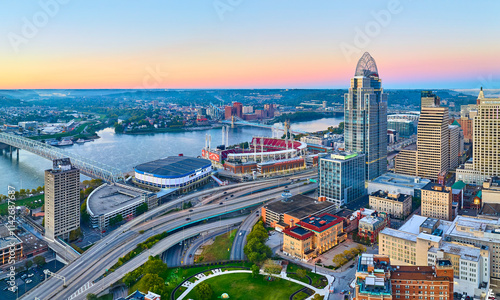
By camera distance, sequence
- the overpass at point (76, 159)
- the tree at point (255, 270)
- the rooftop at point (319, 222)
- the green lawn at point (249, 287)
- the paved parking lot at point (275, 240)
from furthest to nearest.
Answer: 1. the overpass at point (76, 159)
2. the paved parking lot at point (275, 240)
3. the rooftop at point (319, 222)
4. the tree at point (255, 270)
5. the green lawn at point (249, 287)

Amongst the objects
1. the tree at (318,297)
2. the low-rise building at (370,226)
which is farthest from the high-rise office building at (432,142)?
the tree at (318,297)

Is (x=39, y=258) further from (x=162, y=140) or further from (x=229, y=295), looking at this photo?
(x=162, y=140)

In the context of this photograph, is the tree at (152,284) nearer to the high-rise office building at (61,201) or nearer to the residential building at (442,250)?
the high-rise office building at (61,201)

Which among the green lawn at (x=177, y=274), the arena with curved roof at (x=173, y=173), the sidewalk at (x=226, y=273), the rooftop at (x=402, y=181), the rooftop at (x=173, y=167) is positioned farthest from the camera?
the rooftop at (x=173, y=167)

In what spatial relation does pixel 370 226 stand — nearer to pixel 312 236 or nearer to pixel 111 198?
pixel 312 236

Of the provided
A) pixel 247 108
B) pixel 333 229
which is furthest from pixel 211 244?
pixel 247 108

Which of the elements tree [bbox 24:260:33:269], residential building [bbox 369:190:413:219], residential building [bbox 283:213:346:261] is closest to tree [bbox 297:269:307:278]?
residential building [bbox 283:213:346:261]

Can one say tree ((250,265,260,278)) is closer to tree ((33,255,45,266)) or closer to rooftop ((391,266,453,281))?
rooftop ((391,266,453,281))
